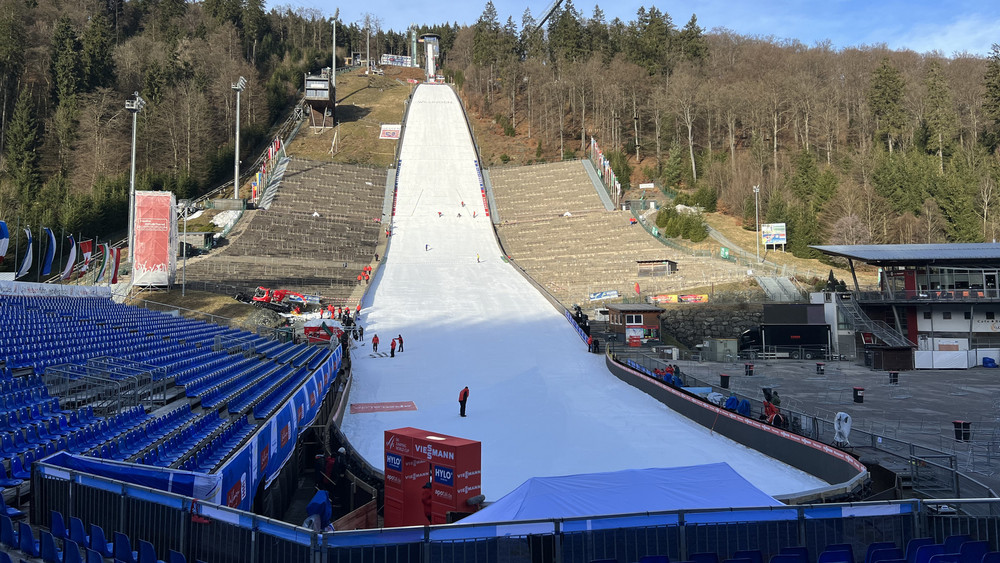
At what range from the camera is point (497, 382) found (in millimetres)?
22406

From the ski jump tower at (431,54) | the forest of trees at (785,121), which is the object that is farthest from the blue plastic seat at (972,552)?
the ski jump tower at (431,54)

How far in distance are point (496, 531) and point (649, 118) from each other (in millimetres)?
73682

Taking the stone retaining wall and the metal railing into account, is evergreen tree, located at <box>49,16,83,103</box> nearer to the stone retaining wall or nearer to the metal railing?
the stone retaining wall

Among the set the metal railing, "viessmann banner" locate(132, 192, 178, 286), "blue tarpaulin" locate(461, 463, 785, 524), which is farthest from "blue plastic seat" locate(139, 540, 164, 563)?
the metal railing

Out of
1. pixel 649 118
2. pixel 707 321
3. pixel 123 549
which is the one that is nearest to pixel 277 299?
pixel 707 321

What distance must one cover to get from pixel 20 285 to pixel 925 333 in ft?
128

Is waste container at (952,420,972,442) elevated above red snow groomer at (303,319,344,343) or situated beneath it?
situated beneath

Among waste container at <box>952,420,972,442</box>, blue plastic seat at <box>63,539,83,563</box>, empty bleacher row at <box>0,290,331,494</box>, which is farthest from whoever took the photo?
waste container at <box>952,420,972,442</box>

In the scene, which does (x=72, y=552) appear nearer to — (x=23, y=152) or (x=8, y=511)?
(x=8, y=511)

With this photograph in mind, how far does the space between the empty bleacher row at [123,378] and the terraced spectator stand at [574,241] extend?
2190 centimetres

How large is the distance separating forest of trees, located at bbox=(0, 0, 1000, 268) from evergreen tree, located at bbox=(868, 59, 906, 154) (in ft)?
0.50

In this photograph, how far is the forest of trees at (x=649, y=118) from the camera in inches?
1959

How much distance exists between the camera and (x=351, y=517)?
9.19m

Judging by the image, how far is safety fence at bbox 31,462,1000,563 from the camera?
5465 mm
